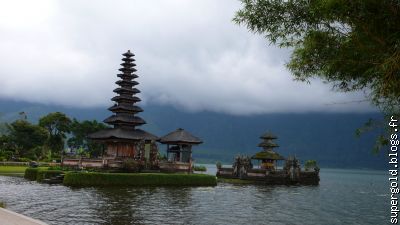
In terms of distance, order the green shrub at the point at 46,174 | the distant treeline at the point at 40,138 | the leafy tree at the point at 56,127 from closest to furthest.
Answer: the green shrub at the point at 46,174, the distant treeline at the point at 40,138, the leafy tree at the point at 56,127

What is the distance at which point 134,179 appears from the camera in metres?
46.0

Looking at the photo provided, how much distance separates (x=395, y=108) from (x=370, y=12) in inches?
127

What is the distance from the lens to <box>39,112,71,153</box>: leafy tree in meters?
101

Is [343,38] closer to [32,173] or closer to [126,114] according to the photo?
[32,173]

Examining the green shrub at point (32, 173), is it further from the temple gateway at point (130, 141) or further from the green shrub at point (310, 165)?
the green shrub at point (310, 165)

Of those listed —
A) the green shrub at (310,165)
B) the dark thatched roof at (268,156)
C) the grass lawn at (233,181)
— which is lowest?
the grass lawn at (233,181)

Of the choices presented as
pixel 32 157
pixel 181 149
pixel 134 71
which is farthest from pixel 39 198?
pixel 32 157

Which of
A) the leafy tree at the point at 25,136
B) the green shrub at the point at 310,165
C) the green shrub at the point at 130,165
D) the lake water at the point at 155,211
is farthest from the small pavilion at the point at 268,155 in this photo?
the leafy tree at the point at 25,136

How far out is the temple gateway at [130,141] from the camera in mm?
54750

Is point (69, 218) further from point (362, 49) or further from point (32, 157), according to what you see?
point (32, 157)

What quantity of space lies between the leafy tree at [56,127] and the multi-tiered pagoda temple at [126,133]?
141 ft

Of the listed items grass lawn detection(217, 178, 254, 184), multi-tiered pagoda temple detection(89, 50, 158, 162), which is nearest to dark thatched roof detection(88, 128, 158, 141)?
multi-tiered pagoda temple detection(89, 50, 158, 162)

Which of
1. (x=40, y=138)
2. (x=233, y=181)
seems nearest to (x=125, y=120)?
(x=233, y=181)

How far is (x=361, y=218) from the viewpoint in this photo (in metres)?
31.0
